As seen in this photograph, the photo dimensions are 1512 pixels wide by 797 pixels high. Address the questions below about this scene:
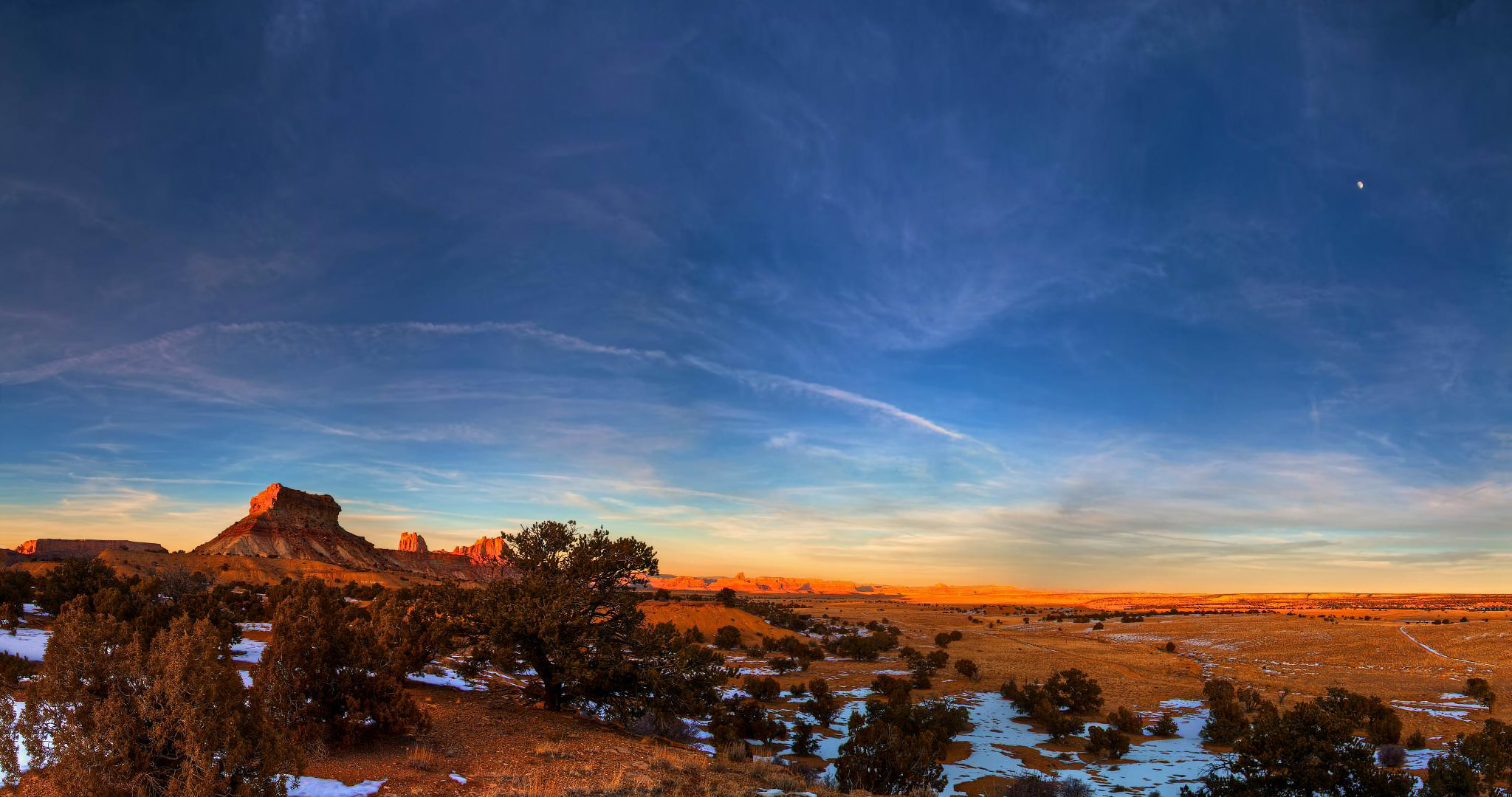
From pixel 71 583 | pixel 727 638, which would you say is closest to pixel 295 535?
pixel 71 583

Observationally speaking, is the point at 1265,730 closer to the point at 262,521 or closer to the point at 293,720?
the point at 293,720

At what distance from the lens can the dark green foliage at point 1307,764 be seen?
1105cm

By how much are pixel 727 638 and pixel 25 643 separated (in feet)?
96.5

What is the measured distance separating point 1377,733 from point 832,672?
19116 mm

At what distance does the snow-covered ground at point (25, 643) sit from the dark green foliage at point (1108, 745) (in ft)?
79.3

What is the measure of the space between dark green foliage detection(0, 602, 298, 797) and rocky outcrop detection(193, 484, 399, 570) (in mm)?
89330

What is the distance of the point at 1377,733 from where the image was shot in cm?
1725

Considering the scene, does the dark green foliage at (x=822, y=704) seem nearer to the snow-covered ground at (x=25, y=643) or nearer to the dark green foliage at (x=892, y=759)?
the dark green foliage at (x=892, y=759)

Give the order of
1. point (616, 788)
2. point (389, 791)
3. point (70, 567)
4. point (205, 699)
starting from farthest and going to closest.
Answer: point (70, 567), point (616, 788), point (389, 791), point (205, 699)

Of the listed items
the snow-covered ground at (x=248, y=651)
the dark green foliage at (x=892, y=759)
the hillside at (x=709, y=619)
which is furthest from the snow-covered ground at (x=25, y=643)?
the hillside at (x=709, y=619)

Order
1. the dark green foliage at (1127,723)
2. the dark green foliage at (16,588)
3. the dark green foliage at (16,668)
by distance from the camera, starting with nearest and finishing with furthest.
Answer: the dark green foliage at (16,668), the dark green foliage at (1127,723), the dark green foliage at (16,588)

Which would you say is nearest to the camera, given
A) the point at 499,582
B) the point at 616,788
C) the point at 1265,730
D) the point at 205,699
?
the point at 205,699

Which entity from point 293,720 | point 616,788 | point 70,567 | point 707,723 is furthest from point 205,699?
point 70,567

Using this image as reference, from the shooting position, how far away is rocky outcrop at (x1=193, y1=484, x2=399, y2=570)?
82.8 meters
